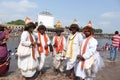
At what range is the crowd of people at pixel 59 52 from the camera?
756 cm

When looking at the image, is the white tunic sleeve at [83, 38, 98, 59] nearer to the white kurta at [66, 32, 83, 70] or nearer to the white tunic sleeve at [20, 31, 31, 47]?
the white kurta at [66, 32, 83, 70]

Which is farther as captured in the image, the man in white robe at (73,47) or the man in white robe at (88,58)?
the man in white robe at (73,47)

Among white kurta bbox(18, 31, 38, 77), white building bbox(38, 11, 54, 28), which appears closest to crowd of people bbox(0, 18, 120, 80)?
white kurta bbox(18, 31, 38, 77)

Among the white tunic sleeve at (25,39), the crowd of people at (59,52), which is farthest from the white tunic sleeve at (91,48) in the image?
the white tunic sleeve at (25,39)

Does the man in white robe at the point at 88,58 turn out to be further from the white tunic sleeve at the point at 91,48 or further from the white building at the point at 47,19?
the white building at the point at 47,19

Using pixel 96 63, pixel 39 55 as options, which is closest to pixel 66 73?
pixel 39 55

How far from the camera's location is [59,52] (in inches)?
399

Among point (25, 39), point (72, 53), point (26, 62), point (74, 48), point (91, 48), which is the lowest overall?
point (26, 62)

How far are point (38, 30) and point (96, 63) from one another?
9.10ft

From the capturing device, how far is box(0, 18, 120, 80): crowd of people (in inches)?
298

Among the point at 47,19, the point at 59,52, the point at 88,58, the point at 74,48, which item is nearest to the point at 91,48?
the point at 88,58

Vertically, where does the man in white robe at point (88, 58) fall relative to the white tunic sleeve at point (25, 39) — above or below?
below

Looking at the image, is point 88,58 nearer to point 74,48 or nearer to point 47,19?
point 74,48

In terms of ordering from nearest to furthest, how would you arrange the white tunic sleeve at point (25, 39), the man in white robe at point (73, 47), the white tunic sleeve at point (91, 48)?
the white tunic sleeve at point (91, 48), the white tunic sleeve at point (25, 39), the man in white robe at point (73, 47)
